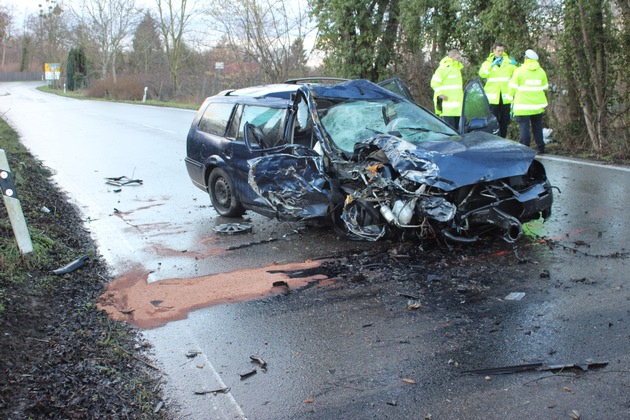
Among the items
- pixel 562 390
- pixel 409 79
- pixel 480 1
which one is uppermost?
pixel 480 1

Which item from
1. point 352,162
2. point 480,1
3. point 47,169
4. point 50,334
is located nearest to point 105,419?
point 50,334

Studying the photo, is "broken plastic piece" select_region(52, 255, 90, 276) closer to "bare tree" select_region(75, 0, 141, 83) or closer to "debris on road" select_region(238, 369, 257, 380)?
"debris on road" select_region(238, 369, 257, 380)

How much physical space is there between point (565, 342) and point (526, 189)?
2.27m

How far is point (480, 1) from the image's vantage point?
1437 centimetres

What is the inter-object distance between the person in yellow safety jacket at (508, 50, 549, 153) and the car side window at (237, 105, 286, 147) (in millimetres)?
6053

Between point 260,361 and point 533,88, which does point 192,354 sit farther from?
point 533,88

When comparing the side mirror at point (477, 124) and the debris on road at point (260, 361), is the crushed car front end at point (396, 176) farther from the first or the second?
the debris on road at point (260, 361)

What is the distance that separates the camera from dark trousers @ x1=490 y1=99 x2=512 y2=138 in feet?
41.3

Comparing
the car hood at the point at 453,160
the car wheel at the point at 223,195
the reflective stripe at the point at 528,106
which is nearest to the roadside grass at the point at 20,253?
the car wheel at the point at 223,195

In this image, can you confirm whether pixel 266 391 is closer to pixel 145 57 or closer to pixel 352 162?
pixel 352 162

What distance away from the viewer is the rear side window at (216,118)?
27.0 ft

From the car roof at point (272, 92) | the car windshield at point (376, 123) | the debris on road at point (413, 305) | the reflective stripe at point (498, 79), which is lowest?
the debris on road at point (413, 305)

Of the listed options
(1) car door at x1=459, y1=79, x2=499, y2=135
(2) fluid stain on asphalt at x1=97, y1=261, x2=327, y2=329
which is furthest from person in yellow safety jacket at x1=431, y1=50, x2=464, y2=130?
(2) fluid stain on asphalt at x1=97, y1=261, x2=327, y2=329

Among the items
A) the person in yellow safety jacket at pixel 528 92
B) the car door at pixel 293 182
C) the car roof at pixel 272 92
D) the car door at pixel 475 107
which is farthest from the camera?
the person in yellow safety jacket at pixel 528 92
